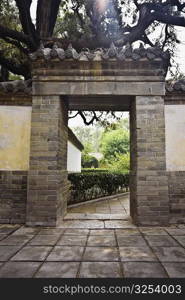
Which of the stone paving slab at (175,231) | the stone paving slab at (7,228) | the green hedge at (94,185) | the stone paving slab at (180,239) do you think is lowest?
the stone paving slab at (7,228)

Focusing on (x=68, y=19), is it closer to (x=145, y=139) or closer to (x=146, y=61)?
(x=146, y=61)

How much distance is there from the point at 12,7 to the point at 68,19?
204 centimetres

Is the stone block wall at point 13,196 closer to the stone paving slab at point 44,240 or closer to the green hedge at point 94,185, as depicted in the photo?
the stone paving slab at point 44,240

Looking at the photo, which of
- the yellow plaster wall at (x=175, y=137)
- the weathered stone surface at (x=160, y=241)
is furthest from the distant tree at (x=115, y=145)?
the weathered stone surface at (x=160, y=241)

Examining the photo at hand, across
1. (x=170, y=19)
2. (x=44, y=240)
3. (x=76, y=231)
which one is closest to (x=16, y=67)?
(x=170, y=19)

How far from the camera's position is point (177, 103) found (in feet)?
15.4

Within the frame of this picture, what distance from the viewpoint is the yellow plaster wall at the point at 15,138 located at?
15.1ft

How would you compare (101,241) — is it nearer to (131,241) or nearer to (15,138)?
(131,241)

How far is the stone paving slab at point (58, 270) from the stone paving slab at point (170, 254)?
111 cm

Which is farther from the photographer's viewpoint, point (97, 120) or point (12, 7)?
point (97, 120)

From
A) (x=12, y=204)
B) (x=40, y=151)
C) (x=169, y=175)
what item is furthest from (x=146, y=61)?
(x=12, y=204)

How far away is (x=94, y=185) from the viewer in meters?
8.93

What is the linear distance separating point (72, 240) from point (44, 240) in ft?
1.48

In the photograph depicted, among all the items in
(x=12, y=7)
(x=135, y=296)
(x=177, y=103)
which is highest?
(x=12, y=7)
